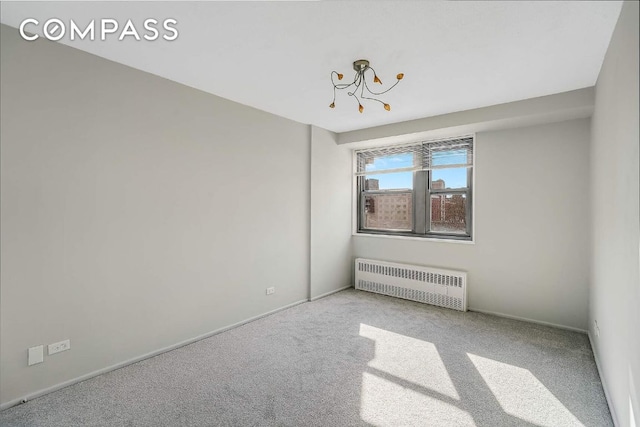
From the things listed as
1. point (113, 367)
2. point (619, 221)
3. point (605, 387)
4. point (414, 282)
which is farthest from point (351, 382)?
point (414, 282)

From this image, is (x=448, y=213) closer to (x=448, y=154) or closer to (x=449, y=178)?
(x=449, y=178)

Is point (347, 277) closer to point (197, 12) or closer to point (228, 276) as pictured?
point (228, 276)

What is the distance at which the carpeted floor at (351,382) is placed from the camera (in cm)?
201

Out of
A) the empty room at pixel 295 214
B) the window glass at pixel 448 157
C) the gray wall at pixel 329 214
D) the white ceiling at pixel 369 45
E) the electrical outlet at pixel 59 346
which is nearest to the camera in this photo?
the white ceiling at pixel 369 45

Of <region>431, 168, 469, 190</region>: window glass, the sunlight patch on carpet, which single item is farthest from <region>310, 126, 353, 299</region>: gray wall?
the sunlight patch on carpet

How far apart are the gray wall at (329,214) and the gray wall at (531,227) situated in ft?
4.92

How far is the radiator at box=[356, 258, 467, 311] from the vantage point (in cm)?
404

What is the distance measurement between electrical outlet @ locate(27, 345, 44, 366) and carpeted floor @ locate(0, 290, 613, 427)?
253mm

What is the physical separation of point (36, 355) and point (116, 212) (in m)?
1.09

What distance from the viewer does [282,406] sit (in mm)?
2123

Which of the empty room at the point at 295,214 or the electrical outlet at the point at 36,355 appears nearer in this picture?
the empty room at the point at 295,214

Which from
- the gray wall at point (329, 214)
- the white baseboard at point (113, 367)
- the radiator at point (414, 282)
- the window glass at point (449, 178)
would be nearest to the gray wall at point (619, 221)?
the radiator at point (414, 282)

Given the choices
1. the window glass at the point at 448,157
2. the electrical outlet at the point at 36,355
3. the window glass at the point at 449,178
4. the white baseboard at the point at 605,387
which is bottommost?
the white baseboard at the point at 605,387

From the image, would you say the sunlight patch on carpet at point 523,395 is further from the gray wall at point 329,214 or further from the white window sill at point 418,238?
the gray wall at point 329,214
